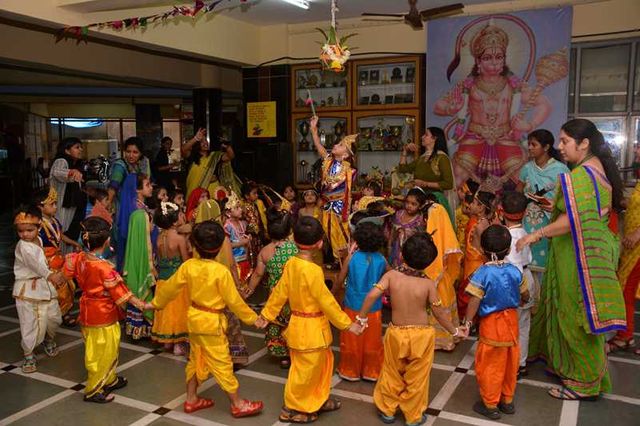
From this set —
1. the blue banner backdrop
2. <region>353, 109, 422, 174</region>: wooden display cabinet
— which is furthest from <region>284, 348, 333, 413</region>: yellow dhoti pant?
<region>353, 109, 422, 174</region>: wooden display cabinet

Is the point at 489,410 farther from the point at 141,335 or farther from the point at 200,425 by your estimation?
the point at 141,335

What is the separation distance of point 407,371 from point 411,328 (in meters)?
0.24

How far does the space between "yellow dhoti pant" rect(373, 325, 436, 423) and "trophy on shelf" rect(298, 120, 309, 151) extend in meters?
5.10

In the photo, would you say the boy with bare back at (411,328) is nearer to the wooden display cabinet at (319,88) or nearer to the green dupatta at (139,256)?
the green dupatta at (139,256)

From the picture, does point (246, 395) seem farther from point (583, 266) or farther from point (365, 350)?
point (583, 266)

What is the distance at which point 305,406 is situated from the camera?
9.94ft

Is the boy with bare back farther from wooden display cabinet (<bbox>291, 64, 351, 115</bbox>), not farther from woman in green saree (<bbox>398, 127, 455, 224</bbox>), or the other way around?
wooden display cabinet (<bbox>291, 64, 351, 115</bbox>)

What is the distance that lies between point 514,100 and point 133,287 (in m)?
4.64

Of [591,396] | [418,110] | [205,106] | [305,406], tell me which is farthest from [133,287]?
[205,106]

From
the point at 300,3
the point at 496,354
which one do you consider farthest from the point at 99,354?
the point at 300,3

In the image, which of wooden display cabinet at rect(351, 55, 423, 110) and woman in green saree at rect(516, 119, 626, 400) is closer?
woman in green saree at rect(516, 119, 626, 400)

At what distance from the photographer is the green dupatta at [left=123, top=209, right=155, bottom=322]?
4.17m

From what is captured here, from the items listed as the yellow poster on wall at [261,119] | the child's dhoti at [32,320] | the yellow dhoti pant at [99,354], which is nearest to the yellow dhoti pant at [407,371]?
the yellow dhoti pant at [99,354]

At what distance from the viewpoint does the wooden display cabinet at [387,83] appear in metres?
7.05
